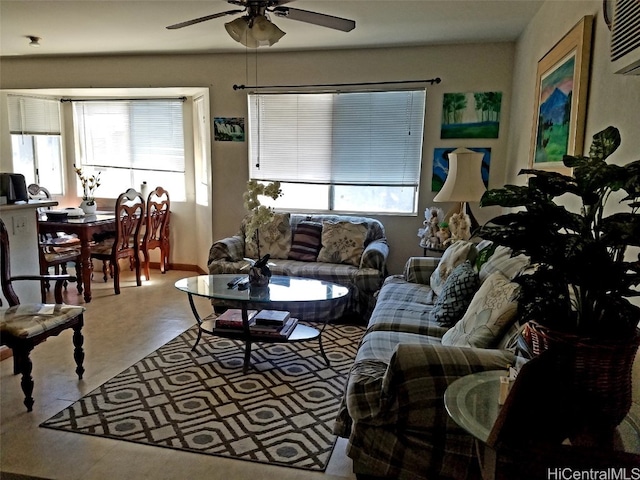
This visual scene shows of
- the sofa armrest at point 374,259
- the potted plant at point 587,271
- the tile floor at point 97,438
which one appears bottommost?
the tile floor at point 97,438

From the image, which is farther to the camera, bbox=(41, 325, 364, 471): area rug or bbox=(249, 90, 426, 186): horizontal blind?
bbox=(249, 90, 426, 186): horizontal blind

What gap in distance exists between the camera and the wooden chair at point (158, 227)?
5.12 meters

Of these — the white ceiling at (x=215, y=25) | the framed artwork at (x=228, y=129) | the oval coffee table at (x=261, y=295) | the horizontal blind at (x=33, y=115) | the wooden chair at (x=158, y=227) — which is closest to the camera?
the oval coffee table at (x=261, y=295)

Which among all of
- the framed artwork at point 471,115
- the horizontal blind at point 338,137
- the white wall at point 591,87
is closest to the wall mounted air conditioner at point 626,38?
the white wall at point 591,87

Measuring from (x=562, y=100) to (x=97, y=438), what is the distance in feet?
9.85

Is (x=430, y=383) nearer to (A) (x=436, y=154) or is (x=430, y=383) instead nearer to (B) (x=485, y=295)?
(B) (x=485, y=295)

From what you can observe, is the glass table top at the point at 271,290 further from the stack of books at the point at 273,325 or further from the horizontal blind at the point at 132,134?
the horizontal blind at the point at 132,134

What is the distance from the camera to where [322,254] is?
14.1 ft

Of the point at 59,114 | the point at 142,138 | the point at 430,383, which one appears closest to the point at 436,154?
the point at 430,383

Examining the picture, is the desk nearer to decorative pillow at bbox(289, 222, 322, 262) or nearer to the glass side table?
decorative pillow at bbox(289, 222, 322, 262)

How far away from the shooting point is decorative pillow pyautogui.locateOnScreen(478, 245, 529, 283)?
2389 millimetres

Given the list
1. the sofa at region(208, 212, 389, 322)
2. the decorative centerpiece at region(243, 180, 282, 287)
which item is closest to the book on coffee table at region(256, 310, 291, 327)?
the decorative centerpiece at region(243, 180, 282, 287)

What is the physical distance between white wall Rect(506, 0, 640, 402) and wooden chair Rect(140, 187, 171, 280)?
3.79 metres

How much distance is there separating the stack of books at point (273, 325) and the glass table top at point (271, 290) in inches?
7.0
